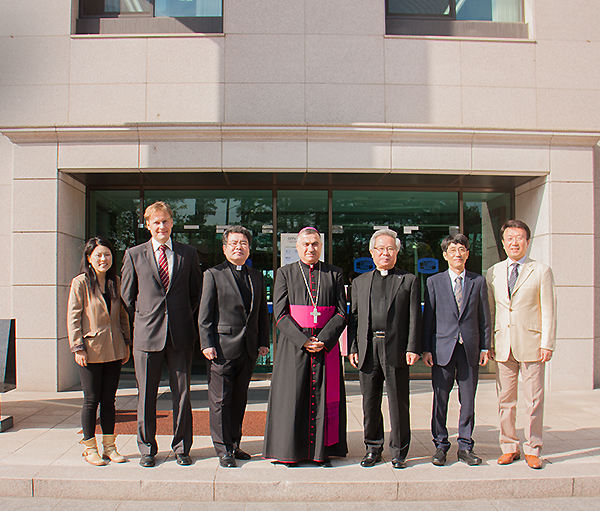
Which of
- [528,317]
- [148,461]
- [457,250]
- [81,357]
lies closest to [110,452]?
[148,461]

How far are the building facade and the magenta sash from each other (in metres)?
3.38

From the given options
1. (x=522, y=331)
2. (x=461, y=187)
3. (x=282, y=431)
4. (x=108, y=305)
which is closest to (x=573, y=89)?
(x=461, y=187)

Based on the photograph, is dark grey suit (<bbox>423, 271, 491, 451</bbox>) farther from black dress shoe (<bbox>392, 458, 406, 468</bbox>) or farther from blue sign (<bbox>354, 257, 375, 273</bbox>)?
blue sign (<bbox>354, 257, 375, 273</bbox>)

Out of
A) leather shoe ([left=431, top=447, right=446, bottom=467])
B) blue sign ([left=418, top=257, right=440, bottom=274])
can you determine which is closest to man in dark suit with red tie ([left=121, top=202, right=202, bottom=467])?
leather shoe ([left=431, top=447, right=446, bottom=467])

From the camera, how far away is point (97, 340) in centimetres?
398

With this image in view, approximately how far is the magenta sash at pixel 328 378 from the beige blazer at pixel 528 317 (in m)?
1.51

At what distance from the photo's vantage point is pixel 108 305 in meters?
4.16

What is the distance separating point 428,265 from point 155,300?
5.23 m

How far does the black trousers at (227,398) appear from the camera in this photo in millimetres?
3963

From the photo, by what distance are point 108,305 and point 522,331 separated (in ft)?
12.2

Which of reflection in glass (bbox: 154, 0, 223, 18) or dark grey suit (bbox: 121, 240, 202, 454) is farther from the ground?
reflection in glass (bbox: 154, 0, 223, 18)

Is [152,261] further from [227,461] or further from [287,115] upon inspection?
[287,115]

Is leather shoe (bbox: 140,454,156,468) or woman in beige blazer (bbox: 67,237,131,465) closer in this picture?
leather shoe (bbox: 140,454,156,468)

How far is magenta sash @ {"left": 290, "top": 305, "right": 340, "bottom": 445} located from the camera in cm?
394
